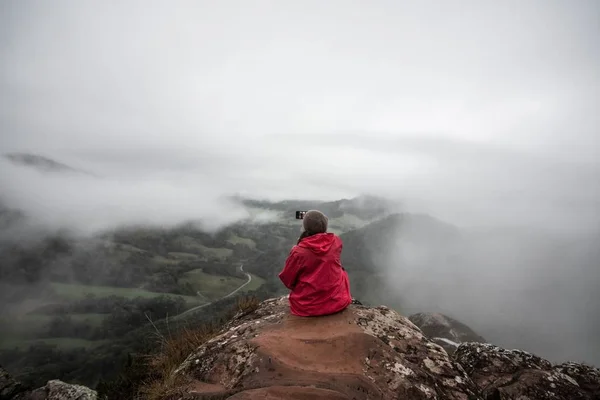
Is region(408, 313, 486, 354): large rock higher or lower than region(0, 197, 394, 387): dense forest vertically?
higher

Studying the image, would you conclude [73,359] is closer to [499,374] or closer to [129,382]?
[129,382]

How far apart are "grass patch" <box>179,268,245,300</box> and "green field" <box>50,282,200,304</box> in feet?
36.3

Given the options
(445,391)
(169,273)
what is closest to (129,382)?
(445,391)

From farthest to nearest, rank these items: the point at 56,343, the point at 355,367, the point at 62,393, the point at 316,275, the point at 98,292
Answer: the point at 98,292
the point at 56,343
the point at 62,393
the point at 316,275
the point at 355,367

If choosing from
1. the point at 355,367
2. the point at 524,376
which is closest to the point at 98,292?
the point at 355,367

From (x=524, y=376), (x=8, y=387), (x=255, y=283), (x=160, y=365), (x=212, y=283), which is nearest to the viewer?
(x=524, y=376)

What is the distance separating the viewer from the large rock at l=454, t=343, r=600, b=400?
5977 millimetres

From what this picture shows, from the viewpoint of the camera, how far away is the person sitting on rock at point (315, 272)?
6.57 metres

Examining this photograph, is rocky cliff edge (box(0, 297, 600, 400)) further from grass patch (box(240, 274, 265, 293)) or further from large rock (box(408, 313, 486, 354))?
grass patch (box(240, 274, 265, 293))

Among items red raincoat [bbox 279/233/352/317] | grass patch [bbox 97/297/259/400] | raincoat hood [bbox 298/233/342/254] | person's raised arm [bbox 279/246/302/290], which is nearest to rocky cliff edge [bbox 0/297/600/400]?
red raincoat [bbox 279/233/352/317]

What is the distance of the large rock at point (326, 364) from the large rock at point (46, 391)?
476cm

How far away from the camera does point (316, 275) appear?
21.6ft

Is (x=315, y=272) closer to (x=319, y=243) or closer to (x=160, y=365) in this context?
(x=319, y=243)

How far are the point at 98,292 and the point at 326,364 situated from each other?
633 feet
